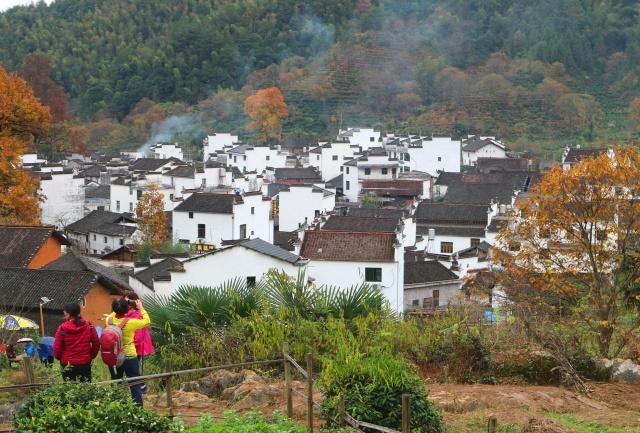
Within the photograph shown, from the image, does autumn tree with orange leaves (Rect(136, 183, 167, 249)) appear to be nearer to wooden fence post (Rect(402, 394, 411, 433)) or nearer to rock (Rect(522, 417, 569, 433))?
rock (Rect(522, 417, 569, 433))

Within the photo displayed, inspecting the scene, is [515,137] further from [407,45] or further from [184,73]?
[184,73]

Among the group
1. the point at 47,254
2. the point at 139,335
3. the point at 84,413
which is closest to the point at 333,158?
the point at 47,254

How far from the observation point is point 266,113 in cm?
6675

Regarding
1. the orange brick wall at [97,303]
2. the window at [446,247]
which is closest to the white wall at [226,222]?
the window at [446,247]

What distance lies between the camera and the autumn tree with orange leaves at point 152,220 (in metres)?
32.9

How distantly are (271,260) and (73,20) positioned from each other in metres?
79.1

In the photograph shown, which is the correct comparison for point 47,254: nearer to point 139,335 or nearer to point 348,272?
point 348,272

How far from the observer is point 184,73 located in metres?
77.9

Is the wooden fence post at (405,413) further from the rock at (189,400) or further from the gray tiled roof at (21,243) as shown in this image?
the gray tiled roof at (21,243)

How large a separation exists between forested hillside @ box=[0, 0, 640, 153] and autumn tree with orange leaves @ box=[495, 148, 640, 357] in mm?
46968

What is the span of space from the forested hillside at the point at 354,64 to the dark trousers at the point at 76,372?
171ft

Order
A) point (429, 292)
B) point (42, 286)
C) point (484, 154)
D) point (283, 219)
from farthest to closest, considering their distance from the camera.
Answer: point (484, 154), point (283, 219), point (429, 292), point (42, 286)

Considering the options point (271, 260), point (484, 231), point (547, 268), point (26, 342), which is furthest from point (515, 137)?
point (26, 342)

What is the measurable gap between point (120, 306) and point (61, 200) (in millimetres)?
31050
